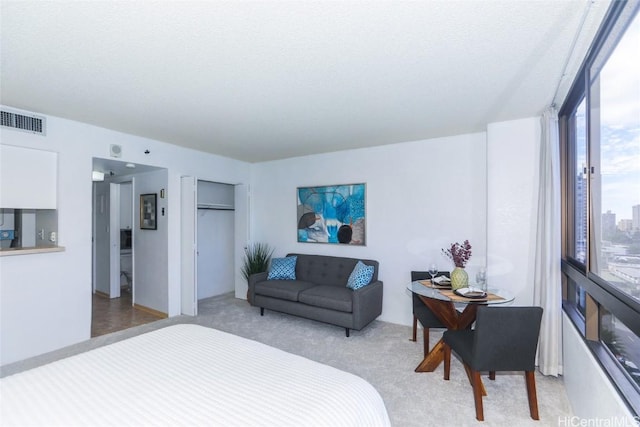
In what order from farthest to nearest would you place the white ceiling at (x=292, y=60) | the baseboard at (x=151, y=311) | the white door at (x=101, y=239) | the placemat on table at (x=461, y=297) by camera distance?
the white door at (x=101, y=239) → the baseboard at (x=151, y=311) → the placemat on table at (x=461, y=297) → the white ceiling at (x=292, y=60)

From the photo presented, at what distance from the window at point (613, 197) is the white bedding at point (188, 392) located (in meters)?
1.35

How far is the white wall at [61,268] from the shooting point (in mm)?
2869

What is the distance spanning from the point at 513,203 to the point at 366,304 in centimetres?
204

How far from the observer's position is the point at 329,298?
366cm

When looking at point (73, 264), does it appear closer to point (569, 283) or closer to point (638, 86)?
point (638, 86)

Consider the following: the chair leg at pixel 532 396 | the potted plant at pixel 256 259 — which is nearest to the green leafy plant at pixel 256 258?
the potted plant at pixel 256 259

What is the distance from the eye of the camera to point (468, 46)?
183 centimetres

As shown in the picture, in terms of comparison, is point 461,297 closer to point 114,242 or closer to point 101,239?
point 114,242

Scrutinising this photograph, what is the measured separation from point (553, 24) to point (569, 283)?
2333mm

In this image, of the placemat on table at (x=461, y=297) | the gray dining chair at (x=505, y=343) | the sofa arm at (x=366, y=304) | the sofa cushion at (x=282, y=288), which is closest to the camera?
the gray dining chair at (x=505, y=343)

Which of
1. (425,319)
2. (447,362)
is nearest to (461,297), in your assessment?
(447,362)

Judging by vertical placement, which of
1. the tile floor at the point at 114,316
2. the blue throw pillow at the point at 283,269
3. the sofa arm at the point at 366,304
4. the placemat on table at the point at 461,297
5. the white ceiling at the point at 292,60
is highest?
→ the white ceiling at the point at 292,60

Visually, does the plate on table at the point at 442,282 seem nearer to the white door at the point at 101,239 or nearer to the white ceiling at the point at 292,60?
the white ceiling at the point at 292,60

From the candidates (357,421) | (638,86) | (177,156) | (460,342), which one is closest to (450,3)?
(638,86)
